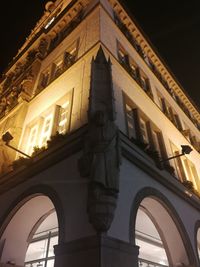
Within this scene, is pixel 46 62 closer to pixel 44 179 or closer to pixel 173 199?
pixel 44 179

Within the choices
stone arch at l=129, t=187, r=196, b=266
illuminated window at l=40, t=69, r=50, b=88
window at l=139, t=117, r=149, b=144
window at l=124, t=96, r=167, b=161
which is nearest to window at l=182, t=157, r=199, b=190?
window at l=124, t=96, r=167, b=161

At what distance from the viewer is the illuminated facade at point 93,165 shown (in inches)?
218

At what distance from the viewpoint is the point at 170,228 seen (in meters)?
8.30

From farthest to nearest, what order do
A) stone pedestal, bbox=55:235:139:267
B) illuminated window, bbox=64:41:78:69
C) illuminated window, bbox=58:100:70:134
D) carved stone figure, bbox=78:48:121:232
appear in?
1. illuminated window, bbox=64:41:78:69
2. illuminated window, bbox=58:100:70:134
3. carved stone figure, bbox=78:48:121:232
4. stone pedestal, bbox=55:235:139:267

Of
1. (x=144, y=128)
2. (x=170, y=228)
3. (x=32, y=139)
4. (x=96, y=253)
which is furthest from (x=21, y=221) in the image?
(x=144, y=128)

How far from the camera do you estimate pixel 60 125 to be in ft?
30.0

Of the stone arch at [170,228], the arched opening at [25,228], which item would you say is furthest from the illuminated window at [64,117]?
the stone arch at [170,228]

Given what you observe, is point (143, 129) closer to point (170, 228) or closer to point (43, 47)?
point (170, 228)

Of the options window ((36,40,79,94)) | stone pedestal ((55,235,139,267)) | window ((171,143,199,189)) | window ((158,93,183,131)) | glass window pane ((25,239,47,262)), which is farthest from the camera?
window ((158,93,183,131))

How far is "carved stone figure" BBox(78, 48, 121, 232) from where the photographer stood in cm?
525

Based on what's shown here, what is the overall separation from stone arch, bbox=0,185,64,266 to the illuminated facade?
32 mm

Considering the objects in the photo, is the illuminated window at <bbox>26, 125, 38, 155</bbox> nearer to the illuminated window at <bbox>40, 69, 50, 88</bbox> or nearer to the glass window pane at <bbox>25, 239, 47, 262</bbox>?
the illuminated window at <bbox>40, 69, 50, 88</bbox>

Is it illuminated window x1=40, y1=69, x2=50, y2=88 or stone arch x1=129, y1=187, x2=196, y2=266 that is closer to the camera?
stone arch x1=129, y1=187, x2=196, y2=266

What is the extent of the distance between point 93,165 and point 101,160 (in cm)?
22
